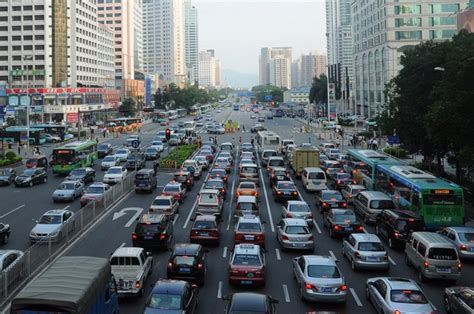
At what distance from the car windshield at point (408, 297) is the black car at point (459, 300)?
3.30 feet

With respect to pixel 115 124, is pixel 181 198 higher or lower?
lower

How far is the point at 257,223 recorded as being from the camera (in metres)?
24.4

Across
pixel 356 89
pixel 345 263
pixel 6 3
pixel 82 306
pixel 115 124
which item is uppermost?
pixel 6 3

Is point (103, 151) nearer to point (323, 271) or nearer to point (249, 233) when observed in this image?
point (249, 233)

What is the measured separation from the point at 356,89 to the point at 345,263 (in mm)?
118497

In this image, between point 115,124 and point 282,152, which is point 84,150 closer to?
point 282,152

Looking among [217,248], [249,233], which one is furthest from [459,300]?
[217,248]

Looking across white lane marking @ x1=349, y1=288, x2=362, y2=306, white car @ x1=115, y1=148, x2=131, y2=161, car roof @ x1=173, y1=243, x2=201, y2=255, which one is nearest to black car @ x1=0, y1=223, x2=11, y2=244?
car roof @ x1=173, y1=243, x2=201, y2=255

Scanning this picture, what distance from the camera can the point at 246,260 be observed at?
18984mm

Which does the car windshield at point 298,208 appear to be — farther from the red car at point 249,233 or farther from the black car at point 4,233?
the black car at point 4,233

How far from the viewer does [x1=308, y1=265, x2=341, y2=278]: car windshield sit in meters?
17.6

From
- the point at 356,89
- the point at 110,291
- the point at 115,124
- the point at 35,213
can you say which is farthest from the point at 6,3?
the point at 110,291

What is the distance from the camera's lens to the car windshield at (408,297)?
15.6 m

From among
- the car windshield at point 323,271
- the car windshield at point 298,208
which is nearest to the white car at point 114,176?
the car windshield at point 298,208
